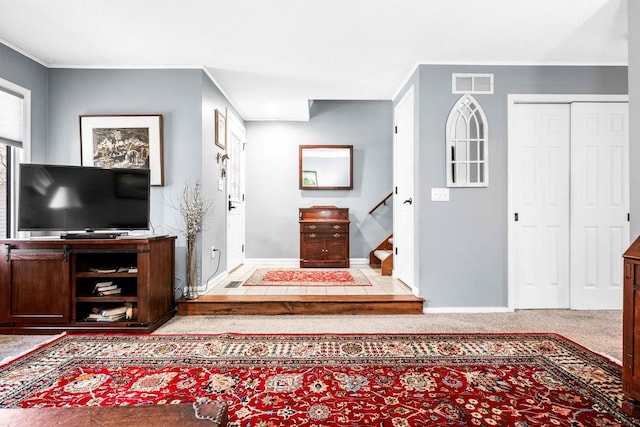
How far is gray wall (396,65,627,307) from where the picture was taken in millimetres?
3521

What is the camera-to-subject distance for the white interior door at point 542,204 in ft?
11.8

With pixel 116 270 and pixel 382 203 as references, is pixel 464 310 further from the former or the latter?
pixel 116 270

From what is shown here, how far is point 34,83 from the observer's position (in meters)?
3.44

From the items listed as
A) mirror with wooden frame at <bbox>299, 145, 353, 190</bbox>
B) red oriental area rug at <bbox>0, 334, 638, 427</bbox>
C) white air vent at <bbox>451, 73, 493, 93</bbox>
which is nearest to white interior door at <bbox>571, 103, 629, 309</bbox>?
white air vent at <bbox>451, 73, 493, 93</bbox>

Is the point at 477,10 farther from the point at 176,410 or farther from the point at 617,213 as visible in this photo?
the point at 176,410

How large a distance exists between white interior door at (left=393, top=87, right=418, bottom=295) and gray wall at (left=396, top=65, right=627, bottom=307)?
9.8 inches

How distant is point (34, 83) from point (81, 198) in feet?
4.72

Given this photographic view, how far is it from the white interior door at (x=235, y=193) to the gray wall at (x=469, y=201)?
8.42 feet

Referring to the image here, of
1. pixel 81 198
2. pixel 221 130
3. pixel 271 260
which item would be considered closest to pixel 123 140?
pixel 81 198

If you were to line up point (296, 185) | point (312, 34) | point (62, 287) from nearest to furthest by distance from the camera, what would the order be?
1. point (62, 287)
2. point (312, 34)
3. point (296, 185)

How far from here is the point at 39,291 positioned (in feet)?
9.46

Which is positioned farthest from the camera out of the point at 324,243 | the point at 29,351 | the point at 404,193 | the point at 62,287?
the point at 324,243

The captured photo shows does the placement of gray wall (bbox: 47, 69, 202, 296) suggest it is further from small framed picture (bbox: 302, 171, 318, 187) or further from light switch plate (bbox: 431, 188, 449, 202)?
small framed picture (bbox: 302, 171, 318, 187)

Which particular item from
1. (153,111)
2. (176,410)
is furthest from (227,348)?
(153,111)
